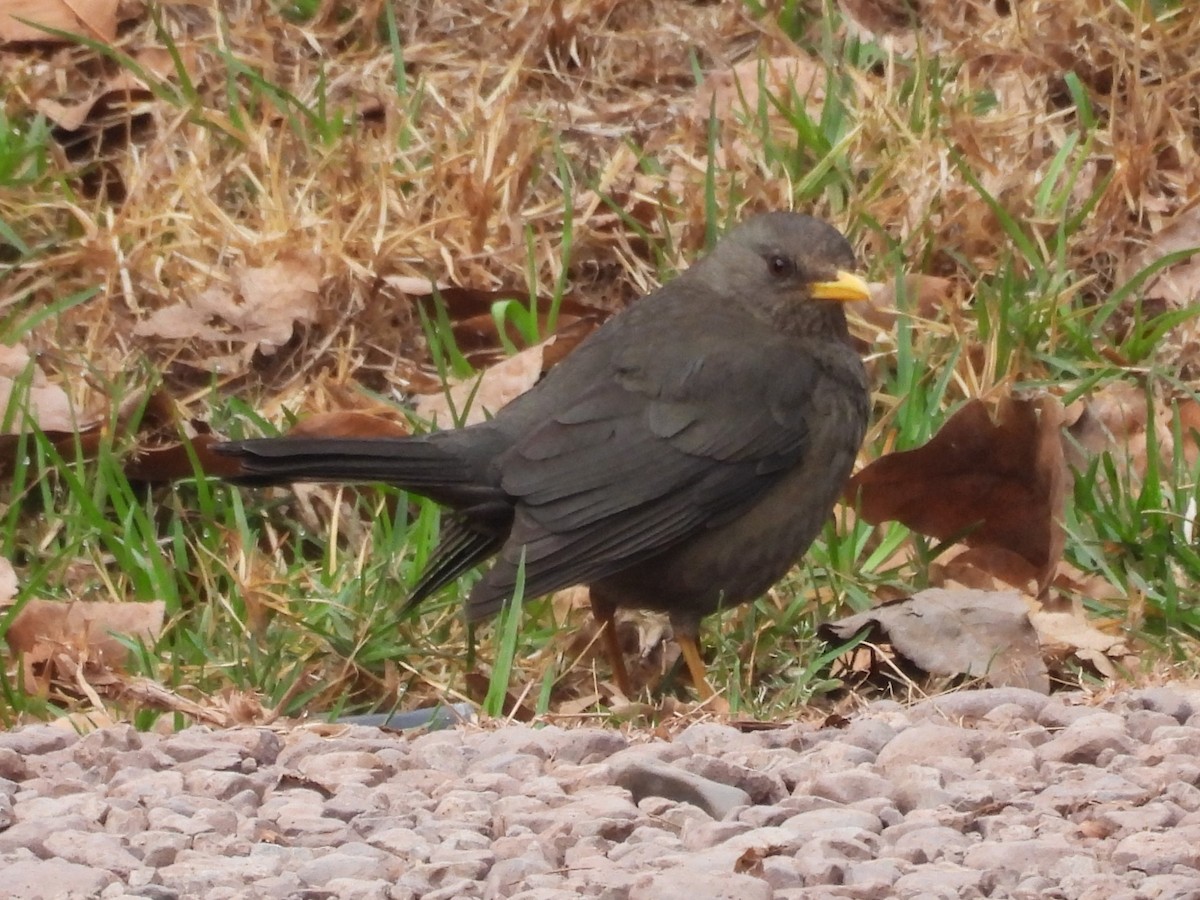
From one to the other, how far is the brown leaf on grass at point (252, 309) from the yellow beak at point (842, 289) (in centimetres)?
148

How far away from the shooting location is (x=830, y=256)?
4.98 meters

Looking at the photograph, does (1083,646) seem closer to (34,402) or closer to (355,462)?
(355,462)

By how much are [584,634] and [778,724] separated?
1.18 metres

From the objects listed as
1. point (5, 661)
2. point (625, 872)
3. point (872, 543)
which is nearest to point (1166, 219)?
point (872, 543)

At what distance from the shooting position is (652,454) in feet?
15.1

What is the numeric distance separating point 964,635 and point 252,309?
2.26 meters

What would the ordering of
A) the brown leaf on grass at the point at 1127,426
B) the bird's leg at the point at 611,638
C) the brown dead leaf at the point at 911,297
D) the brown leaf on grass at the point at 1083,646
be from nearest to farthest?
the brown leaf on grass at the point at 1083,646 < the bird's leg at the point at 611,638 < the brown leaf on grass at the point at 1127,426 < the brown dead leaf at the point at 911,297

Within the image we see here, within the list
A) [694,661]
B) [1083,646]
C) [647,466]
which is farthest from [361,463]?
[1083,646]

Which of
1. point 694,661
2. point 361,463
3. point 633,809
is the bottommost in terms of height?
point 694,661

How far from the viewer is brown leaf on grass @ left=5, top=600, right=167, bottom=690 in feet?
14.1

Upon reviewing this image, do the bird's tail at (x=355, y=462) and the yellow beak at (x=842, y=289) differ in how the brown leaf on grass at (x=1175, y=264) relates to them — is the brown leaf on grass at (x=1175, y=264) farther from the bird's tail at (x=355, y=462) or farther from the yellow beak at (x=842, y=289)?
the bird's tail at (x=355, y=462)

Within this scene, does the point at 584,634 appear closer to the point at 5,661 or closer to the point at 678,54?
the point at 5,661

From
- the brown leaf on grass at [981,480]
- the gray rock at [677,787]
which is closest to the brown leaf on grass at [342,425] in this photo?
the brown leaf on grass at [981,480]

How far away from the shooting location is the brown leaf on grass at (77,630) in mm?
4301
